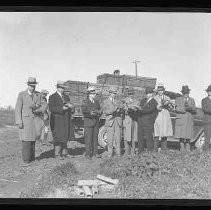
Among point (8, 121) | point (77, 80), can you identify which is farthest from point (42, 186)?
point (77, 80)

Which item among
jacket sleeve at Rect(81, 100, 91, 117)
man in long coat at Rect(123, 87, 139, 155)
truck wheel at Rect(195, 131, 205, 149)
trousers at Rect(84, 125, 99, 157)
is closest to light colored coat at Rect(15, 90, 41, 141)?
jacket sleeve at Rect(81, 100, 91, 117)

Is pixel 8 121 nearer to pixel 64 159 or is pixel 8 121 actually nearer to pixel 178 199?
pixel 64 159

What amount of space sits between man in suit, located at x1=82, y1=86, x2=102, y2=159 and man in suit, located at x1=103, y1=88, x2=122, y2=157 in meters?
0.15

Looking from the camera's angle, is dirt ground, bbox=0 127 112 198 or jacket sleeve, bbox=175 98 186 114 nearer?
dirt ground, bbox=0 127 112 198

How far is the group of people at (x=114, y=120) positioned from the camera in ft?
27.6

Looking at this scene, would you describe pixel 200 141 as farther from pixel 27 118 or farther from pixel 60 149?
pixel 27 118

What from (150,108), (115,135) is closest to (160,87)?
(150,108)

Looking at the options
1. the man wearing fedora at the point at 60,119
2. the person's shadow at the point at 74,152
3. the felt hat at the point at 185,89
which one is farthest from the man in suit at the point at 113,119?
the felt hat at the point at 185,89

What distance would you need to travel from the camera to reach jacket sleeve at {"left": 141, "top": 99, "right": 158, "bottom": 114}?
27.8ft

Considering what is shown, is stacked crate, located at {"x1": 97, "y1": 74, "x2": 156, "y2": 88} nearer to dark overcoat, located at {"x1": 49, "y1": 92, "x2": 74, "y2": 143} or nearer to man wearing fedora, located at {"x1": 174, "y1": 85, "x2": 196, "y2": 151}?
man wearing fedora, located at {"x1": 174, "y1": 85, "x2": 196, "y2": 151}

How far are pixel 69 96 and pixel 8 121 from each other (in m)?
1.05

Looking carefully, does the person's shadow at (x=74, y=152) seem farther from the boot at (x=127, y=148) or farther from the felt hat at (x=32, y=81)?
the felt hat at (x=32, y=81)

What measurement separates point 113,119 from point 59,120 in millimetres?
873

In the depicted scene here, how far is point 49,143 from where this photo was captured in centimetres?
848
